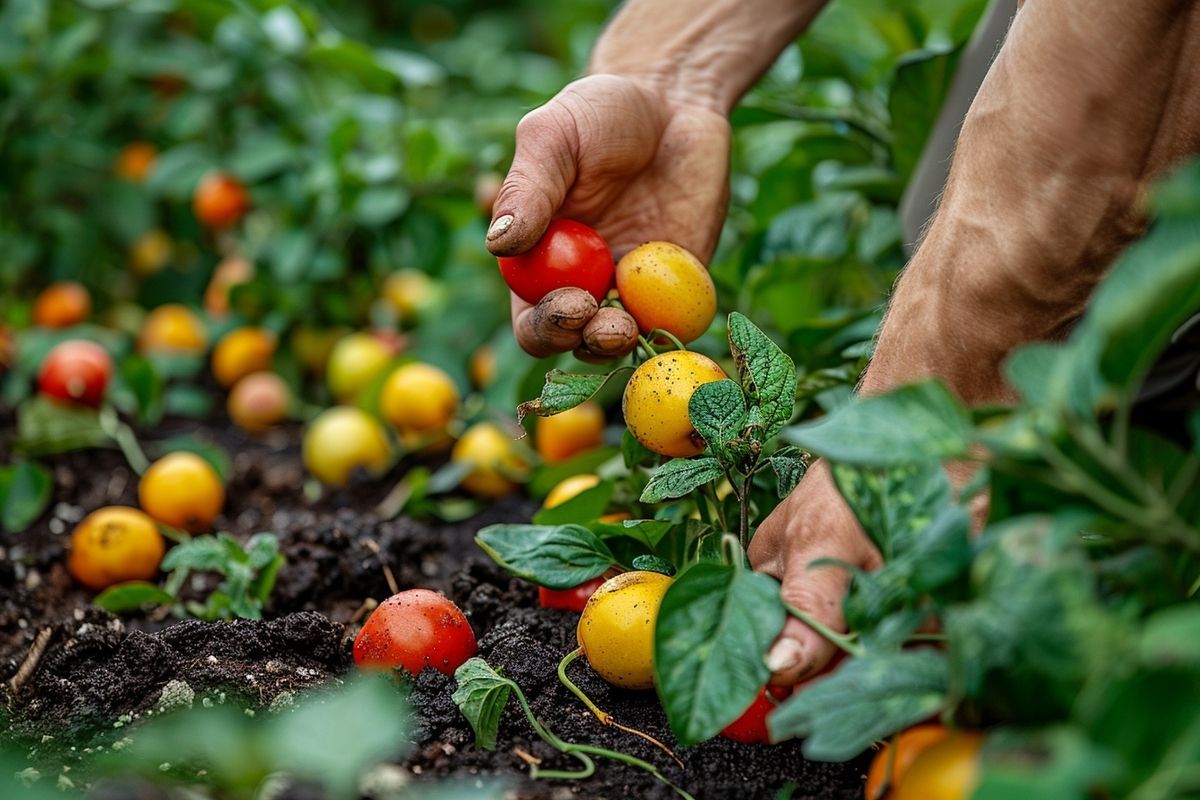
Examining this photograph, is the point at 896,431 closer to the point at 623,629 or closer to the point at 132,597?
the point at 623,629

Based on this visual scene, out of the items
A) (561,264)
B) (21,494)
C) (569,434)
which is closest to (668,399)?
(561,264)

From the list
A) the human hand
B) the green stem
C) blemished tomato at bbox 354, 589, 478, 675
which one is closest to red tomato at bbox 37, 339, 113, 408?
the human hand

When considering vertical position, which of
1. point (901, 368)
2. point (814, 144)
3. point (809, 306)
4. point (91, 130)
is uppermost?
point (901, 368)

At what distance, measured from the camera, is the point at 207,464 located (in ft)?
6.66

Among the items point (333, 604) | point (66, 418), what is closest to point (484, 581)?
point (333, 604)

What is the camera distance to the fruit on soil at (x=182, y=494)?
6.17 ft

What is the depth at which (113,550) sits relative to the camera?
5.49ft

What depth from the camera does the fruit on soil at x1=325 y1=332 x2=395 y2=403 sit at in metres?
2.40

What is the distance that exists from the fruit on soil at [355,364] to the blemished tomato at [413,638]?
1.23 m

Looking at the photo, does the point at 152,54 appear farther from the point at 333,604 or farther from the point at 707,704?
the point at 707,704

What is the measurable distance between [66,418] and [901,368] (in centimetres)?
178

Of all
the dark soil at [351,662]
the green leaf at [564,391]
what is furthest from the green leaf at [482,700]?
the green leaf at [564,391]

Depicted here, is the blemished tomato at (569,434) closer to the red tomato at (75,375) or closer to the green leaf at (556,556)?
the green leaf at (556,556)

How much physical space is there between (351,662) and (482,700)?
0.27 meters
